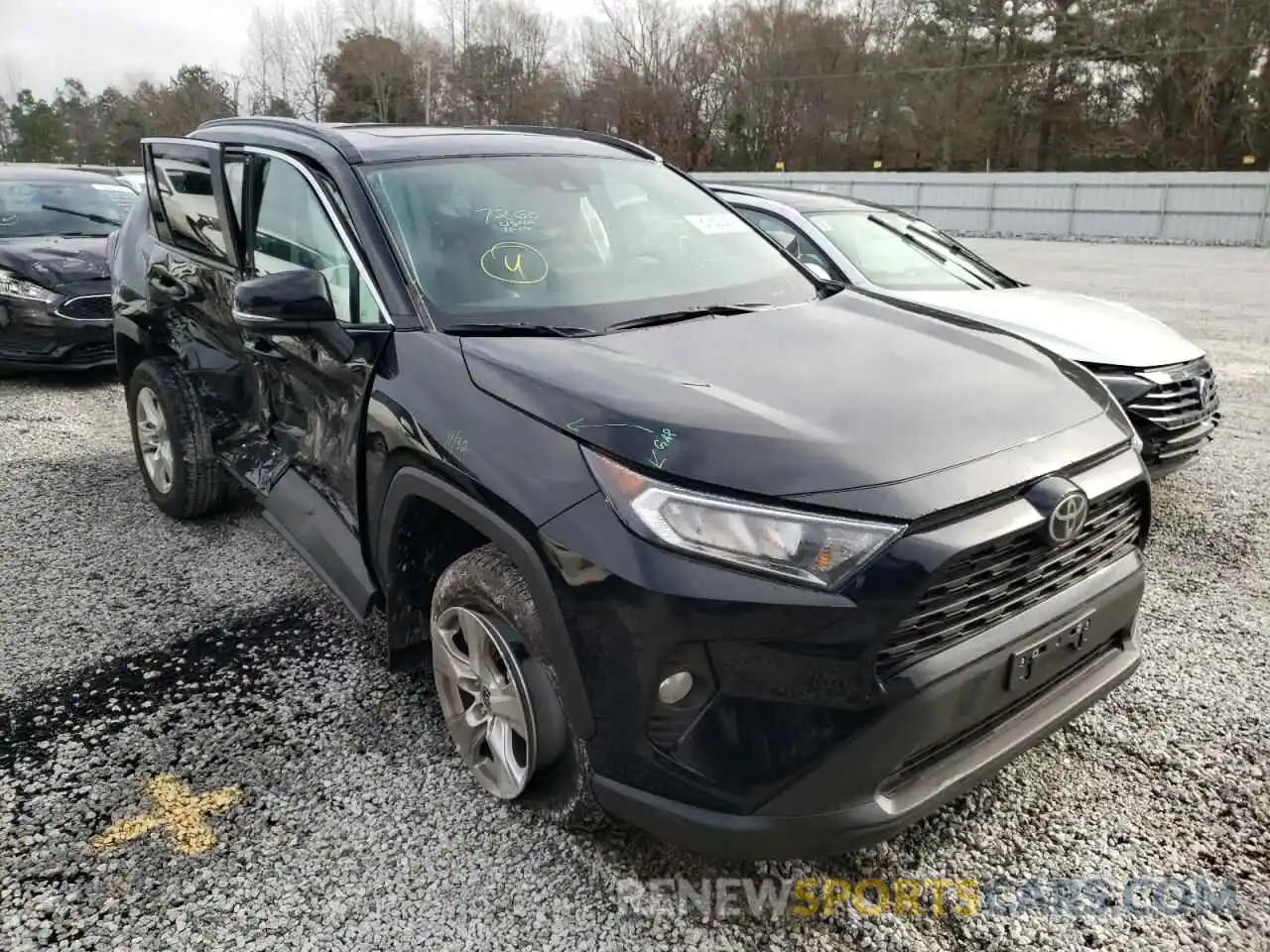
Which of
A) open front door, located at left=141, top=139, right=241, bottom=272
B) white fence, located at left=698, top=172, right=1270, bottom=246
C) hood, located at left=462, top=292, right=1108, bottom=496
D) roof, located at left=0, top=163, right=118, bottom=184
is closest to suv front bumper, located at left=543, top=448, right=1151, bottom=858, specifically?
hood, located at left=462, top=292, right=1108, bottom=496

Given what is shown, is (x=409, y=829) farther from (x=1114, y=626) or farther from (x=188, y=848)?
(x=1114, y=626)

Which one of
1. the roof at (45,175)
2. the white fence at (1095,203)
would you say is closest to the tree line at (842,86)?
the white fence at (1095,203)

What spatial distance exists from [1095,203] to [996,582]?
2625 cm

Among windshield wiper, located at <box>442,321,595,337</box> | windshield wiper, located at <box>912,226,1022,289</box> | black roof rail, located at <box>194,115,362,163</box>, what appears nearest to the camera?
windshield wiper, located at <box>442,321,595,337</box>

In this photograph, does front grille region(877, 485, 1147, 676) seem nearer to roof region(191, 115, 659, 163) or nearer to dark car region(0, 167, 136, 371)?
roof region(191, 115, 659, 163)

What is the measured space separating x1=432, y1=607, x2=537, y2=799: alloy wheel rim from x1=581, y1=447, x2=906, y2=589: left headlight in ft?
1.84

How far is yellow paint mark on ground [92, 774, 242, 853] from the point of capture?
235 centimetres

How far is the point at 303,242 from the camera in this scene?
10.0ft

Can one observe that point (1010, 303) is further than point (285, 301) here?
Yes

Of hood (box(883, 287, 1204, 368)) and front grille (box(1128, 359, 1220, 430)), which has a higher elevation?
hood (box(883, 287, 1204, 368))

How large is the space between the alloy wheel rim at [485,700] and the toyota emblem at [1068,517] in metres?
1.25

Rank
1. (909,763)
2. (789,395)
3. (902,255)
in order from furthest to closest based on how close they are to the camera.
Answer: (902,255) → (789,395) → (909,763)

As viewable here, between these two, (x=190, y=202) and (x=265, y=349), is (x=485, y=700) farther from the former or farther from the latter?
(x=190, y=202)

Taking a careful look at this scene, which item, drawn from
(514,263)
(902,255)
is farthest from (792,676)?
(902,255)
